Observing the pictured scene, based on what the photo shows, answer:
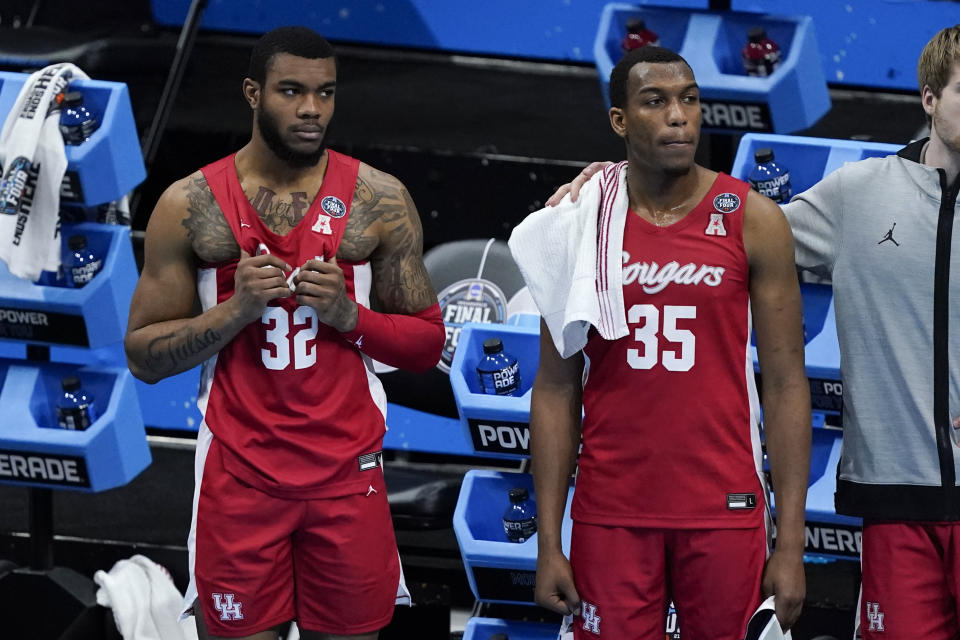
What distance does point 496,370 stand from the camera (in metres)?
3.65

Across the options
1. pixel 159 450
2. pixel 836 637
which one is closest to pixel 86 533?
pixel 159 450

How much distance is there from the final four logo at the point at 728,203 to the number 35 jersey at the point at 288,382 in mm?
719

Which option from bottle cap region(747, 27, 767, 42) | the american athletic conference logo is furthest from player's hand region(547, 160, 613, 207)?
bottle cap region(747, 27, 767, 42)

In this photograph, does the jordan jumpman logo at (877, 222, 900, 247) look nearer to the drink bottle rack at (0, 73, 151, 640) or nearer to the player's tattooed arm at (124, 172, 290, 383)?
the player's tattooed arm at (124, 172, 290, 383)

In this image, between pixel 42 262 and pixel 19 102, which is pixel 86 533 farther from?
pixel 19 102

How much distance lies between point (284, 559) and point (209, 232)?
630mm

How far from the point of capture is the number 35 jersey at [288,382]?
Result: 9.64 ft

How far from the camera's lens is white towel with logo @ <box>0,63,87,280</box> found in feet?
12.8

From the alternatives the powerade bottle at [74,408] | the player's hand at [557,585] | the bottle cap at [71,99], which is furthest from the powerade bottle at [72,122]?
the player's hand at [557,585]

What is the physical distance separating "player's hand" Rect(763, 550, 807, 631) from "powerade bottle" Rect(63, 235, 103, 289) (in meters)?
2.13

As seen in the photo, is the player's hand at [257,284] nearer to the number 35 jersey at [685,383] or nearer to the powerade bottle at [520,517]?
the number 35 jersey at [685,383]

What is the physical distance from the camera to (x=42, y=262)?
13.1 feet

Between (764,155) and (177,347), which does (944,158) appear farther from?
(177,347)

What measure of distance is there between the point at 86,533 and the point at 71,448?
0.68 m
